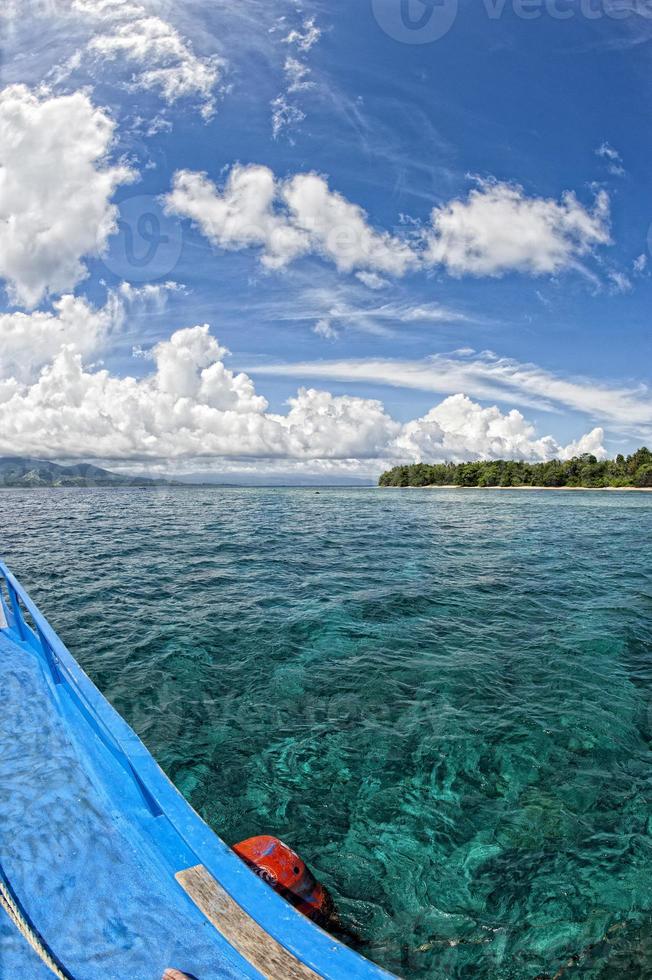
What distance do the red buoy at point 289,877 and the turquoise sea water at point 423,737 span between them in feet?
1.84

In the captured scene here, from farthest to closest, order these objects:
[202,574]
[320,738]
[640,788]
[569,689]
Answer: [202,574] < [569,689] < [320,738] < [640,788]

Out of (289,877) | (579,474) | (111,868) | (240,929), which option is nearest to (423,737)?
(289,877)

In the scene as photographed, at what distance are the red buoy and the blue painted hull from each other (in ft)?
1.95

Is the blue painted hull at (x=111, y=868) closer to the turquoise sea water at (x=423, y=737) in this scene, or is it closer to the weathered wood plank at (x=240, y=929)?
the weathered wood plank at (x=240, y=929)

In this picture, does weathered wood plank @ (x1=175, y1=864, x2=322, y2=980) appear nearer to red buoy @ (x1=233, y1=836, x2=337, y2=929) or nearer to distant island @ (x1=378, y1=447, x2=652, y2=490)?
red buoy @ (x1=233, y1=836, x2=337, y2=929)

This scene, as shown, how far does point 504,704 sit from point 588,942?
424 cm

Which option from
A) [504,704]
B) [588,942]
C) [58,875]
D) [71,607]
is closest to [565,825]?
[588,942]

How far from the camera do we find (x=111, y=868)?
3.97 meters

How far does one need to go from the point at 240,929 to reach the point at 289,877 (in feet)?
3.36

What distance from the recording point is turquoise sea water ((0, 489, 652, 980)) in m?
4.74

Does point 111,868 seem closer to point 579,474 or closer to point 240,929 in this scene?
point 240,929

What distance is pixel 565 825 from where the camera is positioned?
5820 mm

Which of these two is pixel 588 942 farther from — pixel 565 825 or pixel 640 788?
pixel 640 788

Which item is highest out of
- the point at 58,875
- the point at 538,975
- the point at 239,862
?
the point at 239,862
